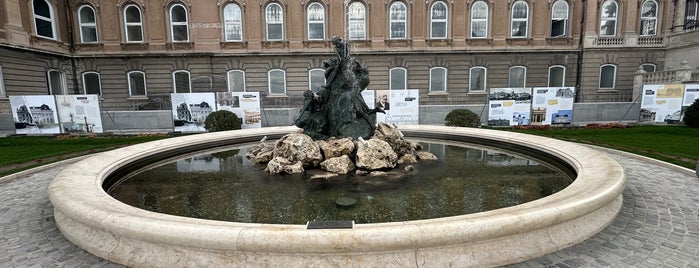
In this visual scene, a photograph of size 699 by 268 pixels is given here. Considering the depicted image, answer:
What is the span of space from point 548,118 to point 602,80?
13.0m

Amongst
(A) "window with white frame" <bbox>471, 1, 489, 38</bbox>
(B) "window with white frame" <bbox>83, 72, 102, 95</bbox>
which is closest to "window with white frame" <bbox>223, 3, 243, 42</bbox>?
(B) "window with white frame" <bbox>83, 72, 102, 95</bbox>

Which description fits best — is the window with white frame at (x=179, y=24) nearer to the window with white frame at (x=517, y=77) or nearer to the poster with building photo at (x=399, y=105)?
the poster with building photo at (x=399, y=105)

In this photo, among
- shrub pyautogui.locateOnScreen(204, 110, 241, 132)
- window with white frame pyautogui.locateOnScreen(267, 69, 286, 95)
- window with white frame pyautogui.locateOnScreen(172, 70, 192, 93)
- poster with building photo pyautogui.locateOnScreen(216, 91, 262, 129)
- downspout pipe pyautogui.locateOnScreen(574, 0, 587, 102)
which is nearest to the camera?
shrub pyautogui.locateOnScreen(204, 110, 241, 132)

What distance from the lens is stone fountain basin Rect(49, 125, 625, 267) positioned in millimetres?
3514

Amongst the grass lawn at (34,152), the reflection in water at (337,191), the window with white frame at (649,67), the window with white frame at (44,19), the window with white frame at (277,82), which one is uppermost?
the window with white frame at (44,19)

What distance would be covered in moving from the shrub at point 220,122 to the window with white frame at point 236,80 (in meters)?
11.6

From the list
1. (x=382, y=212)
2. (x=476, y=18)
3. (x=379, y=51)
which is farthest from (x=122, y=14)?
(x=382, y=212)

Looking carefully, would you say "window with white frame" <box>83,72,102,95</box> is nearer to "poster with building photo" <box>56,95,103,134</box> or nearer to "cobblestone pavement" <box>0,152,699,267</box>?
"poster with building photo" <box>56,95,103,134</box>

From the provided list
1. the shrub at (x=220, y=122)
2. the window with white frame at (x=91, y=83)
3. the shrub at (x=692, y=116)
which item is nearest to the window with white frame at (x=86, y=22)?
the window with white frame at (x=91, y=83)

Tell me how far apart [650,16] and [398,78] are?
22543mm

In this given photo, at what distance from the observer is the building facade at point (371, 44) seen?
28188mm

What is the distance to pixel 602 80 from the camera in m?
29.1

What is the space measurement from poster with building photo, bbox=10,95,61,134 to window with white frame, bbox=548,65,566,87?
1444 inches

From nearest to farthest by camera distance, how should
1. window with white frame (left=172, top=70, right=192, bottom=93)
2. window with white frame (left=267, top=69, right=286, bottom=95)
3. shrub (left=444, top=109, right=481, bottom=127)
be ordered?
shrub (left=444, top=109, right=481, bottom=127) < window with white frame (left=172, top=70, right=192, bottom=93) < window with white frame (left=267, top=69, right=286, bottom=95)
